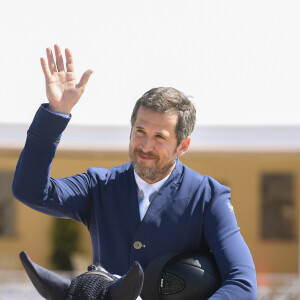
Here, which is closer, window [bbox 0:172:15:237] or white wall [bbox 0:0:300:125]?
white wall [bbox 0:0:300:125]

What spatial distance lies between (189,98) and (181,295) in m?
0.62

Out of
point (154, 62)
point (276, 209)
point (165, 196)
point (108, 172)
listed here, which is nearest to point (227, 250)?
point (165, 196)

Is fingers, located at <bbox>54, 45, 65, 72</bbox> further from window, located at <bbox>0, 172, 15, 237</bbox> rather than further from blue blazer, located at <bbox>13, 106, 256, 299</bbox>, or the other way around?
window, located at <bbox>0, 172, 15, 237</bbox>

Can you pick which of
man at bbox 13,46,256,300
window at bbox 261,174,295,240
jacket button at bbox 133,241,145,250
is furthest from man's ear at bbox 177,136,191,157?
window at bbox 261,174,295,240

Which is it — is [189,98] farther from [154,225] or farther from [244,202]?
[244,202]

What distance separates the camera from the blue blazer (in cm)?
184

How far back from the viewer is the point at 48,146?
1865mm

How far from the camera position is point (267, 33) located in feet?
27.0

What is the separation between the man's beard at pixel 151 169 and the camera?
6.38 ft

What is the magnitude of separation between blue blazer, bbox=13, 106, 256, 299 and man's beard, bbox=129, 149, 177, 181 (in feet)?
0.14

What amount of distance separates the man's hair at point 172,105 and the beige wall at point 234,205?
27.9ft

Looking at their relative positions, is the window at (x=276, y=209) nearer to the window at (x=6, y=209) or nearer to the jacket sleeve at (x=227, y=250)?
the window at (x=6, y=209)

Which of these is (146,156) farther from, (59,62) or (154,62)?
(154,62)

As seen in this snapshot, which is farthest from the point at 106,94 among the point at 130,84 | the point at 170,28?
the point at 170,28
